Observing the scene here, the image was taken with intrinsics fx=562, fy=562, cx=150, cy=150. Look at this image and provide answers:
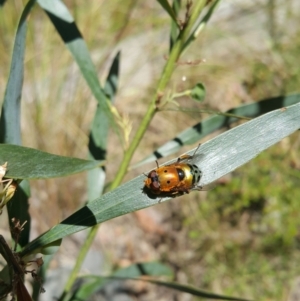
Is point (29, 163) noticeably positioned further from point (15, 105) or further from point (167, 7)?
point (167, 7)

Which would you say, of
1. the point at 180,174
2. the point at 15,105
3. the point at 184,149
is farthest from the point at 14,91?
the point at 184,149

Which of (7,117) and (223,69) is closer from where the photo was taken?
(7,117)

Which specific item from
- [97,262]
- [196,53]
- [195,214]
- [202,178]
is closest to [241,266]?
[195,214]

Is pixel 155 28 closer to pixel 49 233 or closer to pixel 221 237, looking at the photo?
pixel 221 237

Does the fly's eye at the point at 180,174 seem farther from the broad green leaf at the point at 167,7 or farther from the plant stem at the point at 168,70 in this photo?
the broad green leaf at the point at 167,7

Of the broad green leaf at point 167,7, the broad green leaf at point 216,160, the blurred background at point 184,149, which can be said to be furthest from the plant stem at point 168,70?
the blurred background at point 184,149
